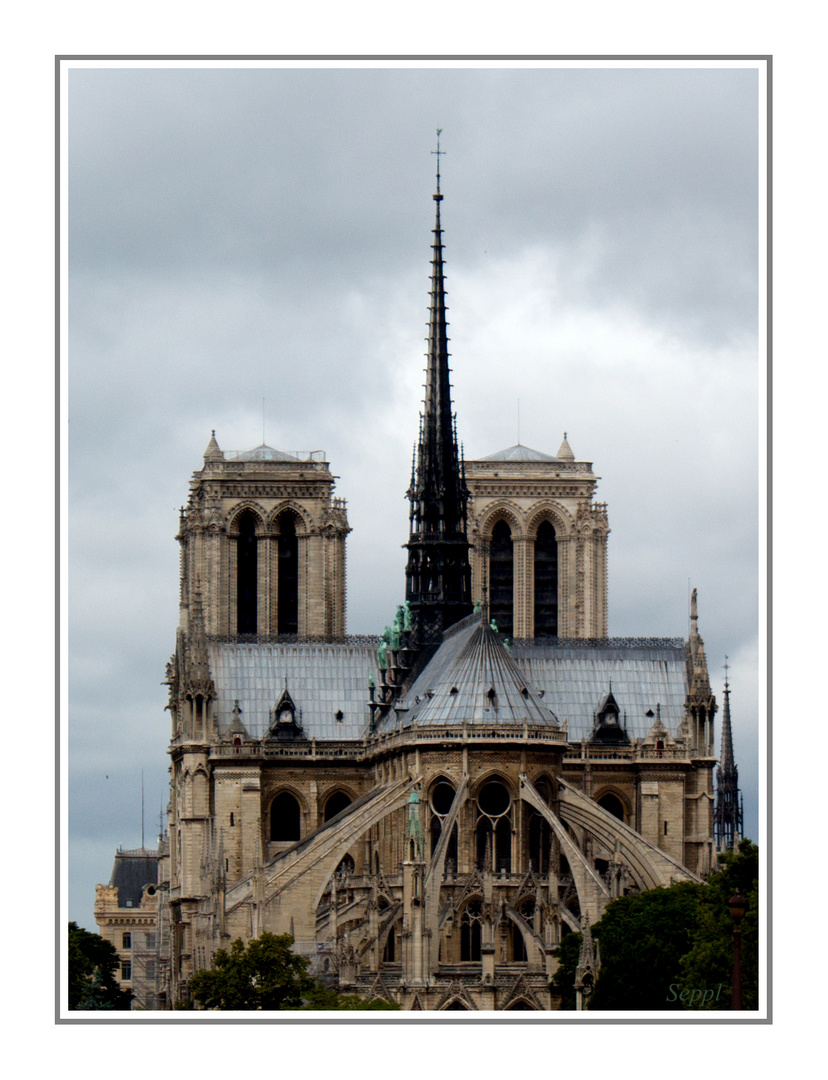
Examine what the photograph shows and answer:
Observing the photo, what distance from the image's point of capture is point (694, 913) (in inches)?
4751

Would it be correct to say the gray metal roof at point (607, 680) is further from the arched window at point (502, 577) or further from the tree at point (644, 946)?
the tree at point (644, 946)

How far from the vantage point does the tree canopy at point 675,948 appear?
10388cm

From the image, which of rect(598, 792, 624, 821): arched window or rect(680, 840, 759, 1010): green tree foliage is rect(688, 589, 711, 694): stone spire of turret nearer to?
rect(598, 792, 624, 821): arched window

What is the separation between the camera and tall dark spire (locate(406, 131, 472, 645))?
509ft

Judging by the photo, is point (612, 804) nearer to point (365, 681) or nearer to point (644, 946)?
point (365, 681)

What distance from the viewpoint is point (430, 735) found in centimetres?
13950

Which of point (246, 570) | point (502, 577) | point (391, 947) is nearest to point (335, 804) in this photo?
point (246, 570)

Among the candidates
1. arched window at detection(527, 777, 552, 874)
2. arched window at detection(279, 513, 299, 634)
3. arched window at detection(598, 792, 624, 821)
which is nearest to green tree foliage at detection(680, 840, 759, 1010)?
arched window at detection(527, 777, 552, 874)

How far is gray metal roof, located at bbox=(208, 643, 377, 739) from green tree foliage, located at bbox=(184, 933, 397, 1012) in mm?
31556

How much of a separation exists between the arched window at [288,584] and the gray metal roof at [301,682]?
808cm

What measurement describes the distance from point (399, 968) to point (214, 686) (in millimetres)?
27482

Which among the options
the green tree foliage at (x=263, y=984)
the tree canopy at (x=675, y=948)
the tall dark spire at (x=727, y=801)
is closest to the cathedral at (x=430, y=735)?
the tree canopy at (x=675, y=948)

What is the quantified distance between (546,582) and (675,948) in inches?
2086
